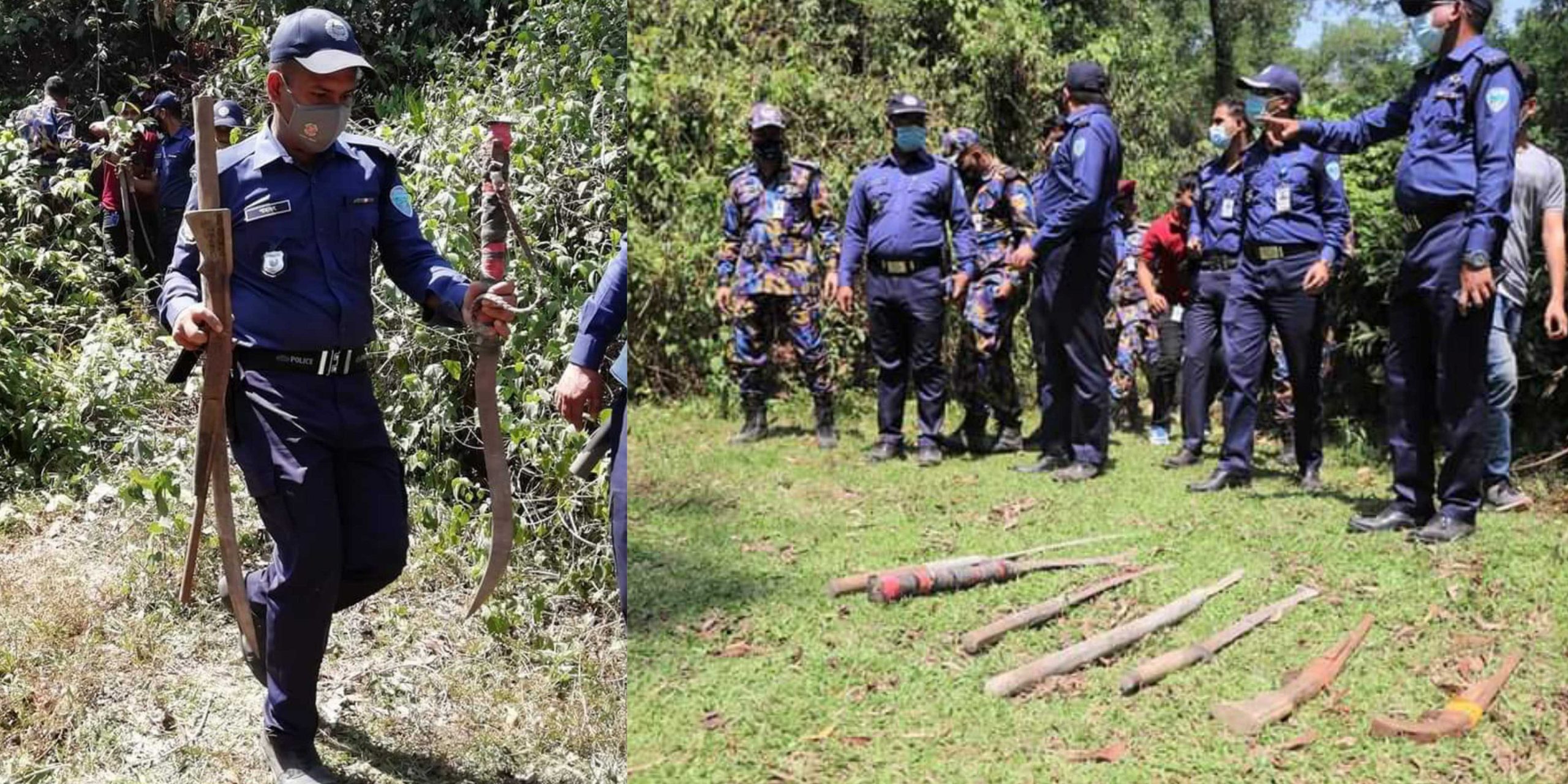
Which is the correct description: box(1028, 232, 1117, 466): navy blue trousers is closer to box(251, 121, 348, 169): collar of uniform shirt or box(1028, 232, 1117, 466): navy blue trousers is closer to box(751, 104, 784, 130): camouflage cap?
box(751, 104, 784, 130): camouflage cap

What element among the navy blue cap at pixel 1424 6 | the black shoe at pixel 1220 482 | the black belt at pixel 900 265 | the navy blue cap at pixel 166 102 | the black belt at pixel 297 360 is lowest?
the black shoe at pixel 1220 482

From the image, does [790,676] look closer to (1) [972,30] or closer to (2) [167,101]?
(1) [972,30]

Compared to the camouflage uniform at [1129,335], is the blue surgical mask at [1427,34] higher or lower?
higher

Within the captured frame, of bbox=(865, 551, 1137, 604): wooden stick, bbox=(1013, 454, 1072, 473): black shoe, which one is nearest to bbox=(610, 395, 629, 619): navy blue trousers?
bbox=(865, 551, 1137, 604): wooden stick

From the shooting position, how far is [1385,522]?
209 centimetres

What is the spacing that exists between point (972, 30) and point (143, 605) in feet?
6.09

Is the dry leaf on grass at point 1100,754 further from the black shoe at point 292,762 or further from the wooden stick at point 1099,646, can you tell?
the black shoe at point 292,762

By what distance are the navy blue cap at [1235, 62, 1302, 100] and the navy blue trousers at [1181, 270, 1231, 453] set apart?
1189 mm

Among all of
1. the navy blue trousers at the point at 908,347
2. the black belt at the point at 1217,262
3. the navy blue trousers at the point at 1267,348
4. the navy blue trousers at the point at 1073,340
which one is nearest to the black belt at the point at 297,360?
the navy blue trousers at the point at 908,347

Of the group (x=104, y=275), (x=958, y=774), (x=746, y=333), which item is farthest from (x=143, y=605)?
(x=958, y=774)

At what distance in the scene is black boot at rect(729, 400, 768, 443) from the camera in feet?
8.34

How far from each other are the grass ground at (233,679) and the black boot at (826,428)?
1.99 feet

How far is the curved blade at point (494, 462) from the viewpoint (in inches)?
88.4

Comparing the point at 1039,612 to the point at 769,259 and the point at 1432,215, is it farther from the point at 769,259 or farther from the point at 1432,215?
the point at 769,259
